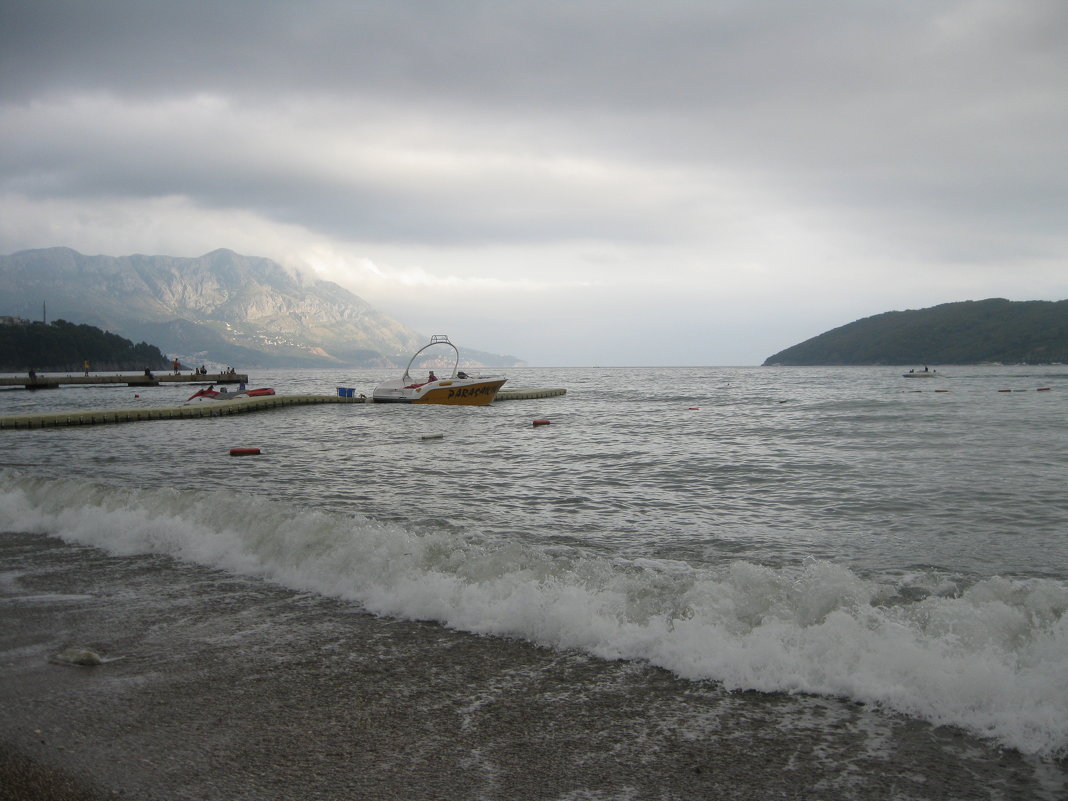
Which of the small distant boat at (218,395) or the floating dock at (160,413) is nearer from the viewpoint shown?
the floating dock at (160,413)

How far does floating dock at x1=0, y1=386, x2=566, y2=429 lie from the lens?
109 feet

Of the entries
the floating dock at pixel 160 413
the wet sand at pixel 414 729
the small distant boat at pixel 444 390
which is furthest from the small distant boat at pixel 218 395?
the wet sand at pixel 414 729

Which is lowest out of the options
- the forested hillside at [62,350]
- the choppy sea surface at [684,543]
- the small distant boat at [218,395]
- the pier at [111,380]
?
the choppy sea surface at [684,543]

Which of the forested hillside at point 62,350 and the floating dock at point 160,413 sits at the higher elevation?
the forested hillside at point 62,350

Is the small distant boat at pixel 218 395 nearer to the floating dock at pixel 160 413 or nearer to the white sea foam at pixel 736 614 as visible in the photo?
the floating dock at pixel 160 413

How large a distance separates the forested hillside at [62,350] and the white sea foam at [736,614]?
588ft

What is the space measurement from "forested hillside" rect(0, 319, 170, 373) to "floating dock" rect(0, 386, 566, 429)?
13557 centimetres

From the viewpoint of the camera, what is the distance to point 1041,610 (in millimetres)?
6027

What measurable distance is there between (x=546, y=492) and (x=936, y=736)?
11206 mm

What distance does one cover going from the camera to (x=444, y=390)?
4872cm

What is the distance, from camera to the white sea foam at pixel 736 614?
4.94 meters

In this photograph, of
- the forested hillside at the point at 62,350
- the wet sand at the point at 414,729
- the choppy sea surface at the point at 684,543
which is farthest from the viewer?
the forested hillside at the point at 62,350

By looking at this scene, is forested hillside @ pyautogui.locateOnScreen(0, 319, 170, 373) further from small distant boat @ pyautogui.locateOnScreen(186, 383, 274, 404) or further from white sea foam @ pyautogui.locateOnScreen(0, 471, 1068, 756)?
white sea foam @ pyautogui.locateOnScreen(0, 471, 1068, 756)

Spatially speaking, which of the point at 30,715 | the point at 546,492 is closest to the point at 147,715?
the point at 30,715
